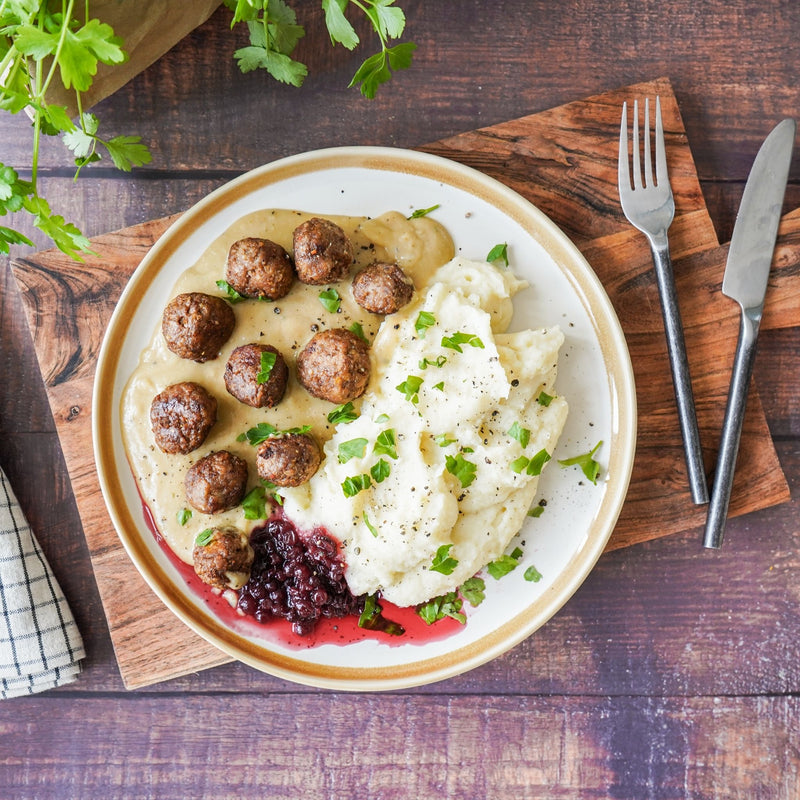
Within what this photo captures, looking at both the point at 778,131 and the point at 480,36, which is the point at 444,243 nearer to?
the point at 480,36

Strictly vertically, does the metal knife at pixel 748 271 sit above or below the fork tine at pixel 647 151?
below

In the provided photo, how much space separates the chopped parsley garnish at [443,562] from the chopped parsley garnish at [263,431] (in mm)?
953

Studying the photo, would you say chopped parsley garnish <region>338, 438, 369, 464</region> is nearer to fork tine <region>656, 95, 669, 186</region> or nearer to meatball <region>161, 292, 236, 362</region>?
meatball <region>161, 292, 236, 362</region>

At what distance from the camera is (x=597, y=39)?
4297 millimetres

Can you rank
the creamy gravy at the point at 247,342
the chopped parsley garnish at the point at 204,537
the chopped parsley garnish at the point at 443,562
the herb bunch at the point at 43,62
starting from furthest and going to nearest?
the creamy gravy at the point at 247,342 < the chopped parsley garnish at the point at 204,537 < the chopped parsley garnish at the point at 443,562 < the herb bunch at the point at 43,62

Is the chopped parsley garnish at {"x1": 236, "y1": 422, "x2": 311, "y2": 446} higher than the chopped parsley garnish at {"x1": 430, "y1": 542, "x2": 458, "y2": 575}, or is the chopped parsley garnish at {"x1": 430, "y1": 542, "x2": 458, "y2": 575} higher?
the chopped parsley garnish at {"x1": 236, "y1": 422, "x2": 311, "y2": 446}

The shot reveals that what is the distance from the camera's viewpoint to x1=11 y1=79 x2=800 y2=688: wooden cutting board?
4.19 metres

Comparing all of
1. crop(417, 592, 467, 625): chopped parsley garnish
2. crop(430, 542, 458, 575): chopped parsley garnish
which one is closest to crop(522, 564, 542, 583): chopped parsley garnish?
crop(417, 592, 467, 625): chopped parsley garnish

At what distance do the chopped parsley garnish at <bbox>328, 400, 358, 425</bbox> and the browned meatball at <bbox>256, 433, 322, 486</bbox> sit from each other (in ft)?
0.58

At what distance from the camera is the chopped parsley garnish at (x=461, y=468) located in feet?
12.2

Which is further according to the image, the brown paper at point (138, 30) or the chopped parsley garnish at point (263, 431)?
the chopped parsley garnish at point (263, 431)

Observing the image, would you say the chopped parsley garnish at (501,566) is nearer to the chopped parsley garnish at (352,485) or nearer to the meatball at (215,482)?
the chopped parsley garnish at (352,485)

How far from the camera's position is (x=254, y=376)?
12.4ft

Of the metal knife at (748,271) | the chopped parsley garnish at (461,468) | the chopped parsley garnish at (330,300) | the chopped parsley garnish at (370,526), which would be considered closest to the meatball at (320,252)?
the chopped parsley garnish at (330,300)
